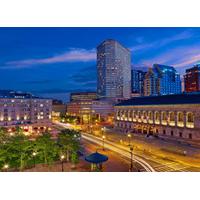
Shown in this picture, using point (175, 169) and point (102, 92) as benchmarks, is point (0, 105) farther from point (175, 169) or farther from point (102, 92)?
point (102, 92)

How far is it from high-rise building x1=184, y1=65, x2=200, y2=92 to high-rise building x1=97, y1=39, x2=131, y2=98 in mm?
47853

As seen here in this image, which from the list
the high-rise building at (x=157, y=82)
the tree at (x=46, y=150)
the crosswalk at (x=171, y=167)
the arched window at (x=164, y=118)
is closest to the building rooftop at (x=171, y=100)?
the arched window at (x=164, y=118)

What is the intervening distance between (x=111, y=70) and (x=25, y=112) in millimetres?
124319

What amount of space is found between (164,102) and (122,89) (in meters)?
134

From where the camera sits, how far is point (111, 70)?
183625 mm

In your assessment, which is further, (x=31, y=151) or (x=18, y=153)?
(x=31, y=151)

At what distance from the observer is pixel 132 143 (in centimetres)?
4400

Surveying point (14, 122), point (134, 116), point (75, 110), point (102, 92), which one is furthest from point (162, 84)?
point (14, 122)

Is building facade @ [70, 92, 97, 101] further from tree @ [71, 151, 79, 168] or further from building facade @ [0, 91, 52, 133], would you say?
tree @ [71, 151, 79, 168]

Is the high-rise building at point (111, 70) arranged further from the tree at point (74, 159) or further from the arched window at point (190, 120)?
the tree at point (74, 159)

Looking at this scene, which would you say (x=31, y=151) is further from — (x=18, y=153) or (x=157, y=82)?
(x=157, y=82)

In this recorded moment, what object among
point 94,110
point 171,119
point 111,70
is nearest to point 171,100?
point 171,119

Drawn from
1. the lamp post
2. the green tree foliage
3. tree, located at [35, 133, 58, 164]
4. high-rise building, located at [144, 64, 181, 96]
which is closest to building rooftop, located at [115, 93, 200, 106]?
the green tree foliage

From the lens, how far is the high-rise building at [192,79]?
555 ft
